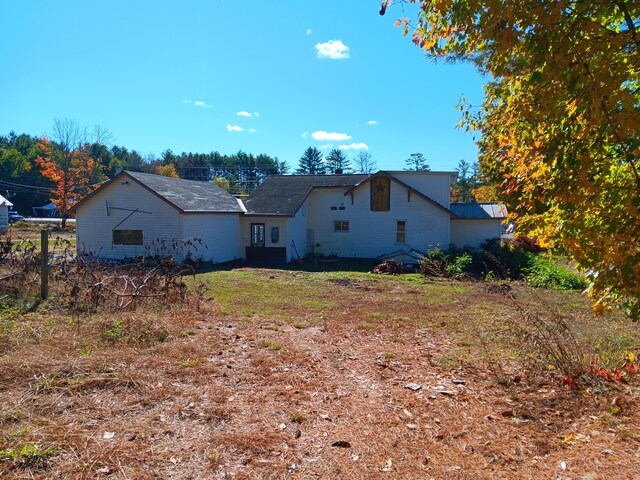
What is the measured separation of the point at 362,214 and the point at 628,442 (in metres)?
22.9

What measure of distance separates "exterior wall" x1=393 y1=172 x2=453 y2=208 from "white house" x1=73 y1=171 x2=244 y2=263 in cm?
1049

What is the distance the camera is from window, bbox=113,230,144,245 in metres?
22.6

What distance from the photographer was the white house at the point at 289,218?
2241 centimetres

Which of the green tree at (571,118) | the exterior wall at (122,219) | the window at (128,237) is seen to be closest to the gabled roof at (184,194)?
the exterior wall at (122,219)

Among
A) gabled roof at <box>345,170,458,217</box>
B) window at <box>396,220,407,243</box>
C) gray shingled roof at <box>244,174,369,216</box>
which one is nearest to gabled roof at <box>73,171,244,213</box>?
gray shingled roof at <box>244,174,369,216</box>

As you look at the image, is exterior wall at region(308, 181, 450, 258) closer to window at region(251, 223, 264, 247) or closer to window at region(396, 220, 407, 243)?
window at region(396, 220, 407, 243)

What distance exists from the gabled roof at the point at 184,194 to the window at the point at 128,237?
7.59ft

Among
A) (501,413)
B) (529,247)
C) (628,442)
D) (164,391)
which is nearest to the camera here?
(628,442)

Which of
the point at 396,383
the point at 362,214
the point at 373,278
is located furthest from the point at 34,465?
the point at 362,214

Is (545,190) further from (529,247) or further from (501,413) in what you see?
(529,247)

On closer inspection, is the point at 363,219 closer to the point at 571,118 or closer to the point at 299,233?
the point at 299,233

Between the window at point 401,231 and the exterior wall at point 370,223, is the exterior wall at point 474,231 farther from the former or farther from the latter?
the window at point 401,231

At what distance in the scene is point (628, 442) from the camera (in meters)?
3.89

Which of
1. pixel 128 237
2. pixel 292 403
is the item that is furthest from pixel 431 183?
pixel 292 403
